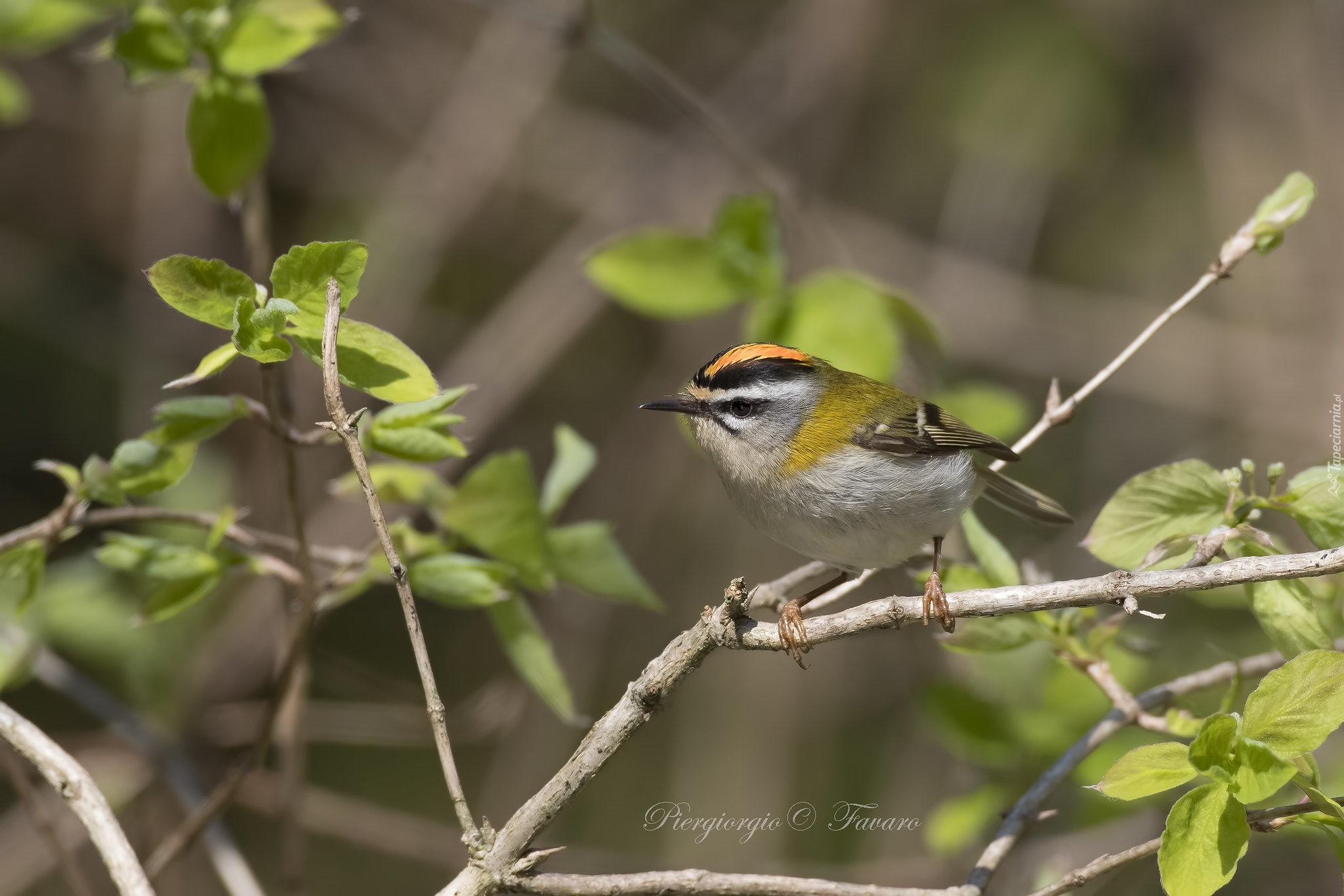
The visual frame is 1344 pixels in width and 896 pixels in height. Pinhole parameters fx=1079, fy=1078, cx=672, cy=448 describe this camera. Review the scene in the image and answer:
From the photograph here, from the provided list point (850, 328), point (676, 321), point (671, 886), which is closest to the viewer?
point (671, 886)

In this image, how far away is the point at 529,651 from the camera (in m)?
2.22

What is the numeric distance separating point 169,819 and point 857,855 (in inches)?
116

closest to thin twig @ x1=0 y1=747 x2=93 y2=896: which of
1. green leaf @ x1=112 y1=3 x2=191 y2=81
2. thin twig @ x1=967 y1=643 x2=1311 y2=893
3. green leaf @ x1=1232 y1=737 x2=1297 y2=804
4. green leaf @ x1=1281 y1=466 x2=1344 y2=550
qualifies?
green leaf @ x1=112 y1=3 x2=191 y2=81

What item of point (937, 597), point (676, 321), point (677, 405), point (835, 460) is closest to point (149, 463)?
point (677, 405)

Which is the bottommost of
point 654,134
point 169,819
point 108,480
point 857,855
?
point 857,855

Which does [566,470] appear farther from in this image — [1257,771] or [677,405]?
[1257,771]

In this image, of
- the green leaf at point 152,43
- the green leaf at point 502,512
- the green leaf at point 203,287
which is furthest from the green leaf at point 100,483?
the green leaf at point 152,43

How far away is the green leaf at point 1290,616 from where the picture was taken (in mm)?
1750

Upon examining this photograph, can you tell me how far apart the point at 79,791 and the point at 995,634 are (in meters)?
1.63

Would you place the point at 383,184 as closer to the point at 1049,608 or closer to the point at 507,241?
the point at 507,241

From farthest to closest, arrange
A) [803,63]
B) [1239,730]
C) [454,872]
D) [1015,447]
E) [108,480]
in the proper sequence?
[803,63] → [454,872] → [1015,447] → [108,480] → [1239,730]

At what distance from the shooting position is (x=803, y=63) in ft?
17.8

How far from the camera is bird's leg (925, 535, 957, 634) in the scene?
183 centimetres

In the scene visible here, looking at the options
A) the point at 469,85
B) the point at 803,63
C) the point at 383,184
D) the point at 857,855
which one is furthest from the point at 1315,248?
the point at 383,184
